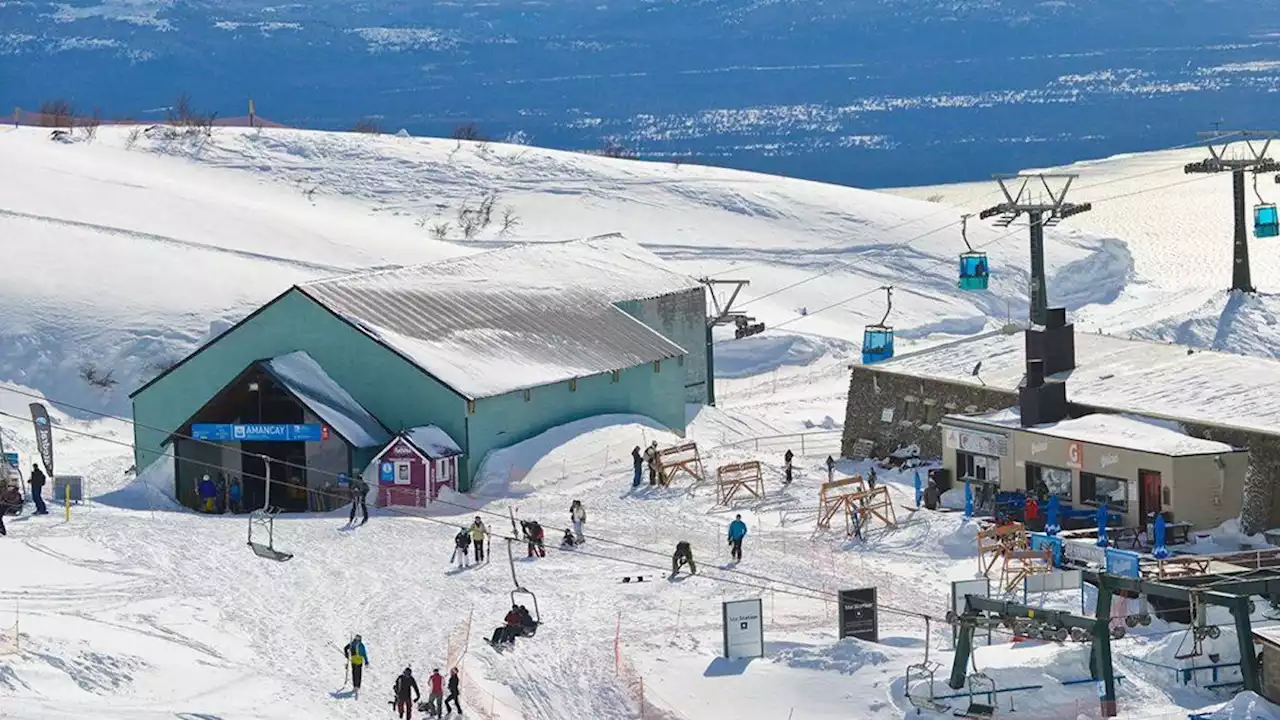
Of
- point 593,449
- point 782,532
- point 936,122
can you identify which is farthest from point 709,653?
point 936,122

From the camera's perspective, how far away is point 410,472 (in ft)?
162

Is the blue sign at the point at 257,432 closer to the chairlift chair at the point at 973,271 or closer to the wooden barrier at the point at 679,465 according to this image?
the wooden barrier at the point at 679,465

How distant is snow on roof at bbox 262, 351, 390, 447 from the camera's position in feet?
167

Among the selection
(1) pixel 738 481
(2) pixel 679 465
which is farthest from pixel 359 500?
(1) pixel 738 481

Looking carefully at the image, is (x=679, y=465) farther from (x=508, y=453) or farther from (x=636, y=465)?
(x=508, y=453)

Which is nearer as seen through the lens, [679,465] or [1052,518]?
[1052,518]

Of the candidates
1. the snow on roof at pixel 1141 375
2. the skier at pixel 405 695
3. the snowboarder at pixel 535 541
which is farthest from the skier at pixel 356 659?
the snow on roof at pixel 1141 375

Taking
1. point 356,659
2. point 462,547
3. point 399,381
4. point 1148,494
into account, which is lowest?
point 356,659

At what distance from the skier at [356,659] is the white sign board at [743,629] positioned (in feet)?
15.7

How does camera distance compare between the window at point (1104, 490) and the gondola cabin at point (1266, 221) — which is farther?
the gondola cabin at point (1266, 221)

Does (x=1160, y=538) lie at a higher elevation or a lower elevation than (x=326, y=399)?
lower

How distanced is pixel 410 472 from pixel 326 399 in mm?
3244

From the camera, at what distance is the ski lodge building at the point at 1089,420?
43719mm

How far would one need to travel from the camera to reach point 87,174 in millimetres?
86688
